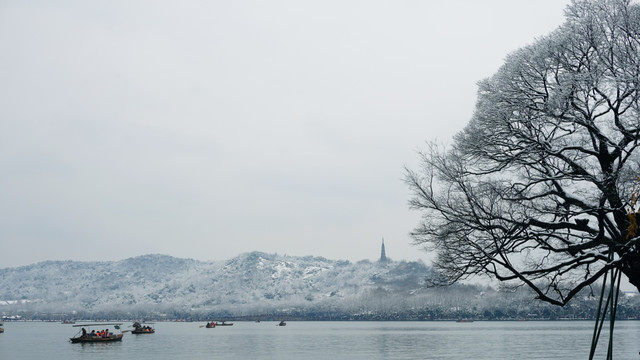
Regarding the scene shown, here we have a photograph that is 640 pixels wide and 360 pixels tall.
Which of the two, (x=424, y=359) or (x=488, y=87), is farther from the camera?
(x=424, y=359)

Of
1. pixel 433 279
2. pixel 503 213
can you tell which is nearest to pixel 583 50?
pixel 503 213

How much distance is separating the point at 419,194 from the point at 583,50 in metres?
6.91

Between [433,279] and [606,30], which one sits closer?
[606,30]

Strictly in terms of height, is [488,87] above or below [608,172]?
above

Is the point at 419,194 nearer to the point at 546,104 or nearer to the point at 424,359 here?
the point at 546,104

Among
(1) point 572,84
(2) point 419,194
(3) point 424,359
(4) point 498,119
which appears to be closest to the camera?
(1) point 572,84

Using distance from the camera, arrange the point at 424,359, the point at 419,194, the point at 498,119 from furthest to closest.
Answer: the point at 424,359 < the point at 419,194 < the point at 498,119

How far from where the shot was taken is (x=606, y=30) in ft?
63.7

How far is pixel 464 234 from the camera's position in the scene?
2112 centimetres

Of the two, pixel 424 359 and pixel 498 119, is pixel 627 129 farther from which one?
pixel 424 359

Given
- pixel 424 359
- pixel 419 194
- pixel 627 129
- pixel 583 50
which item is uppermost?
pixel 583 50

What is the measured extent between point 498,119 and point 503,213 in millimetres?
3065

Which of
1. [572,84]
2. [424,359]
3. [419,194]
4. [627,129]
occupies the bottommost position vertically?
[424,359]

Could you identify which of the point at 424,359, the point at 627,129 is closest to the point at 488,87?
the point at 627,129
